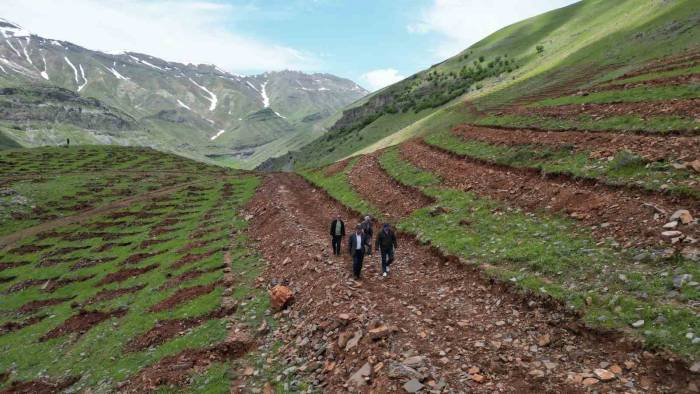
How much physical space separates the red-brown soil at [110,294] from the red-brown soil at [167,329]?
1059 centimetres

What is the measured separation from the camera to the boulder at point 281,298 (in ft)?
70.8

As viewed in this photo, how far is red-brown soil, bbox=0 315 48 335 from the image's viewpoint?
29.9 metres

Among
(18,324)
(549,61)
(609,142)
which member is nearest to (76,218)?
(18,324)

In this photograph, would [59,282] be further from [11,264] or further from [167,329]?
[167,329]

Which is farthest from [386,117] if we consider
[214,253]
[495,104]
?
[214,253]

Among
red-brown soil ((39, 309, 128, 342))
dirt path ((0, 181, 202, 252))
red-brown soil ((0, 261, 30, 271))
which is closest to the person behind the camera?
red-brown soil ((39, 309, 128, 342))

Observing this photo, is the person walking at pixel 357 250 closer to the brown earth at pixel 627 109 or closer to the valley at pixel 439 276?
the valley at pixel 439 276

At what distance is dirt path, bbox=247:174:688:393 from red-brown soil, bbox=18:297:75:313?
23.6 metres

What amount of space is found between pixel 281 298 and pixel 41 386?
1343 centimetres

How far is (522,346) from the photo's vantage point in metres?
13.3

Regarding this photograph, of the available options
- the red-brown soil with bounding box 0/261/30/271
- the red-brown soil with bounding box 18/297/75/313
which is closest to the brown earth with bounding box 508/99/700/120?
the red-brown soil with bounding box 18/297/75/313

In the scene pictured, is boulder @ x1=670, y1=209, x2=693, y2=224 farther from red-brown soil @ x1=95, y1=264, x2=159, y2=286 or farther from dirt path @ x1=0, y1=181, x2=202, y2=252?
dirt path @ x1=0, y1=181, x2=202, y2=252

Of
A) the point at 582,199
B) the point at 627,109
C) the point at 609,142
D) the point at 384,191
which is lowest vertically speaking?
the point at 384,191

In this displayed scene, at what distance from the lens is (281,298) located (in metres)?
21.7
